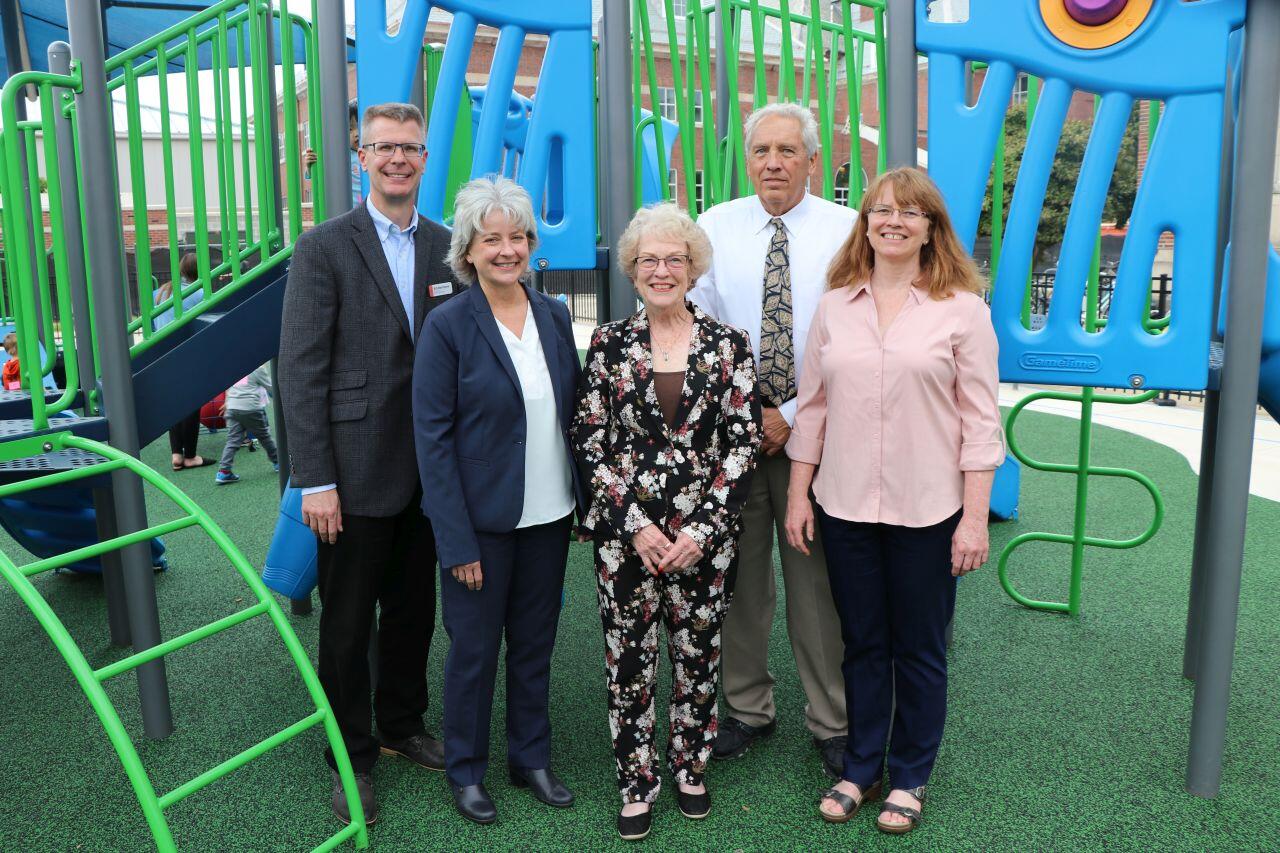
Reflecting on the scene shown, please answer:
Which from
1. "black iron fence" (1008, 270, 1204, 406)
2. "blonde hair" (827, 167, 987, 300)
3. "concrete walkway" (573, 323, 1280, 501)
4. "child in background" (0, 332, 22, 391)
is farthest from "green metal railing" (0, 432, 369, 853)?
"black iron fence" (1008, 270, 1204, 406)

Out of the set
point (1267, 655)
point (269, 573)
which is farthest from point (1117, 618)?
point (269, 573)

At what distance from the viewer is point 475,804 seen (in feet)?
9.20

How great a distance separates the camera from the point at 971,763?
3.11 m

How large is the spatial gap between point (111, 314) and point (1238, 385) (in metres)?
3.42

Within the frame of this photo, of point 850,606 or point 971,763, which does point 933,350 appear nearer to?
point 850,606

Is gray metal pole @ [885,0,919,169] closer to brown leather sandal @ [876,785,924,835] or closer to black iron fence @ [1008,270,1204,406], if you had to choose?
brown leather sandal @ [876,785,924,835]

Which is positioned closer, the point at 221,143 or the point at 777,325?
the point at 777,325

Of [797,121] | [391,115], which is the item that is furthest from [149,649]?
[797,121]

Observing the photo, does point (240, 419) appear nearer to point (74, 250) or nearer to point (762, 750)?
point (74, 250)

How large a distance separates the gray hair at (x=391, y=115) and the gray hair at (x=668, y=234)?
693mm

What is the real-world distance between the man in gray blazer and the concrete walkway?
14.3 feet

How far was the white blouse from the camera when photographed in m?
2.61

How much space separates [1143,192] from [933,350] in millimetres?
948

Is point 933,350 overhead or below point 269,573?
overhead
